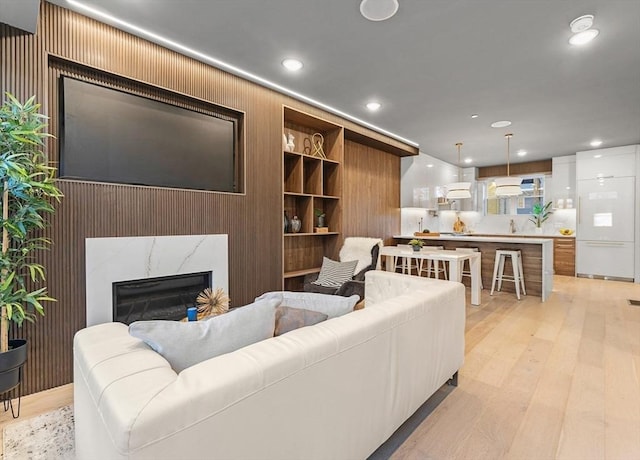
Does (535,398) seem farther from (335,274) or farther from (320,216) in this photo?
(320,216)

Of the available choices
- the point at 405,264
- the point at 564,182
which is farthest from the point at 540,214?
the point at 405,264

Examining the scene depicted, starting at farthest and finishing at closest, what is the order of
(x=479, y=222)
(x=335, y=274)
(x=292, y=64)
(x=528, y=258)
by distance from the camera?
(x=479, y=222) < (x=528, y=258) < (x=335, y=274) < (x=292, y=64)

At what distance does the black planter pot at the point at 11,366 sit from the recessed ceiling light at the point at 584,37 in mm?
4442

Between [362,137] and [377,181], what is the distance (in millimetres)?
992

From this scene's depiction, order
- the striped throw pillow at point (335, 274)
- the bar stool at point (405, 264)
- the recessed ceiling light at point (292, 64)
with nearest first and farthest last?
the recessed ceiling light at point (292, 64) < the striped throw pillow at point (335, 274) < the bar stool at point (405, 264)

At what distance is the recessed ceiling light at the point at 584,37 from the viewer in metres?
2.49

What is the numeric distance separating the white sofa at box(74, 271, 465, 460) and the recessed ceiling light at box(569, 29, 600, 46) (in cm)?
253

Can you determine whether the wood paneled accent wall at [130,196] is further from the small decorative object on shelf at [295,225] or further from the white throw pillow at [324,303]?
the white throw pillow at [324,303]

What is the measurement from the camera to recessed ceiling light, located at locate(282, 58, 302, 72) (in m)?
3.02

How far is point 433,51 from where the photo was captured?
9.25ft

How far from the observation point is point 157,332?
1.11 metres

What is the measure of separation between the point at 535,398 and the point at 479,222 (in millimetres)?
7089

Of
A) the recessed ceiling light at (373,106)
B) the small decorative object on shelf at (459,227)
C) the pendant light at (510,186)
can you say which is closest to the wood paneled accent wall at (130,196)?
the recessed ceiling light at (373,106)

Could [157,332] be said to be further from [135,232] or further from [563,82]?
[563,82]
